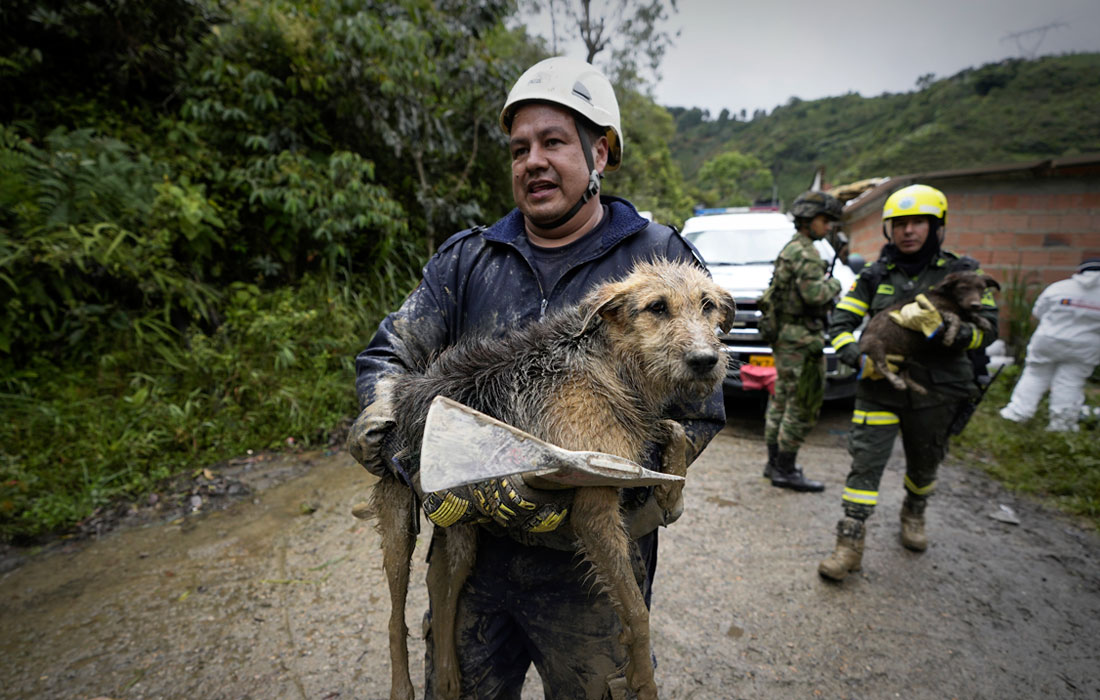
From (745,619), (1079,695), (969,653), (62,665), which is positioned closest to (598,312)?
(745,619)

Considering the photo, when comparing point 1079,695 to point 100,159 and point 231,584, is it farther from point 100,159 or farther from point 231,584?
point 100,159

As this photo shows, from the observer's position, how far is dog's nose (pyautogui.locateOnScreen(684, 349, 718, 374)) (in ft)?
4.61

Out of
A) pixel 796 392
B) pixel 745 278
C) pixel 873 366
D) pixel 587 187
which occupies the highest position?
pixel 587 187

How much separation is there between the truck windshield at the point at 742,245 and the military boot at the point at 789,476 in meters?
3.38

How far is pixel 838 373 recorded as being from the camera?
19.6 ft

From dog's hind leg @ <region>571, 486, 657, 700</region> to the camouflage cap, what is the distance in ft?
14.7

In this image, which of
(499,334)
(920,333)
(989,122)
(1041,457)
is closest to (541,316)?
(499,334)

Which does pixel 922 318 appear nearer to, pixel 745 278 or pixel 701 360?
pixel 701 360

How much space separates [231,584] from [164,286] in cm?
362

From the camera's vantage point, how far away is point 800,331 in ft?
15.9

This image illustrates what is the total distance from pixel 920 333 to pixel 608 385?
10.1 ft

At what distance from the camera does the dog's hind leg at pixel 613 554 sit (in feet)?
4.78

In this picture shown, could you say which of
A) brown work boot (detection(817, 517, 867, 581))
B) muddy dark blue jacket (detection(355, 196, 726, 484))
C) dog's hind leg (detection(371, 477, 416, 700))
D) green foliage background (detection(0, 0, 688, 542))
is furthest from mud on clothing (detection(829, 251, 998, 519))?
green foliage background (detection(0, 0, 688, 542))

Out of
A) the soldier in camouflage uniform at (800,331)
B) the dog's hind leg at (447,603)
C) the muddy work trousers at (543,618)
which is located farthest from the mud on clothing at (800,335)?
the dog's hind leg at (447,603)
